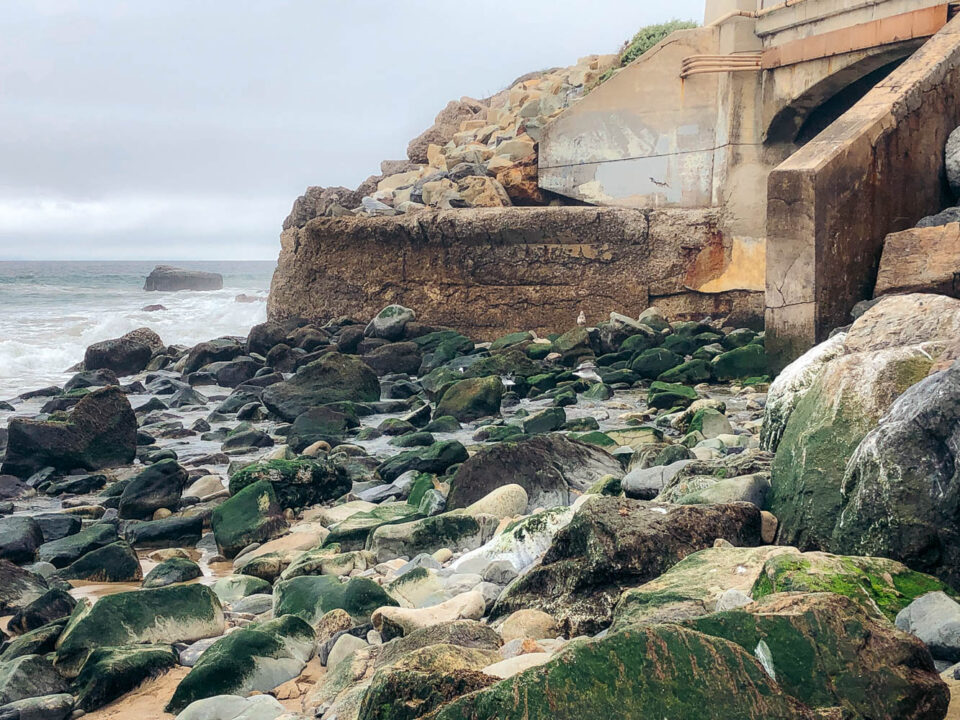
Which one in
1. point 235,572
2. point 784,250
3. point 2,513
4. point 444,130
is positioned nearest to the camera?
point 235,572

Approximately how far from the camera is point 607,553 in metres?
3.10

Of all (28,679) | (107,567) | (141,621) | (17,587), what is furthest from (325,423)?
(28,679)

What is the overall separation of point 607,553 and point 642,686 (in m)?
1.28

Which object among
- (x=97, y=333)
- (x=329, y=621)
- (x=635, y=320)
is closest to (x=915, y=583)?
(x=329, y=621)

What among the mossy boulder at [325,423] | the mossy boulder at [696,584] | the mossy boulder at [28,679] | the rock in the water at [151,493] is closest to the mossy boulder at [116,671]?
the mossy boulder at [28,679]

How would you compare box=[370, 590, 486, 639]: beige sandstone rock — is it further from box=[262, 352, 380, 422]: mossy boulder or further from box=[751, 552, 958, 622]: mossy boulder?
box=[262, 352, 380, 422]: mossy boulder

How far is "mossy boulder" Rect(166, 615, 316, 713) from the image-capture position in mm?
3072

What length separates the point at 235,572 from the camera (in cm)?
468

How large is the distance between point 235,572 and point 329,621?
1.39m

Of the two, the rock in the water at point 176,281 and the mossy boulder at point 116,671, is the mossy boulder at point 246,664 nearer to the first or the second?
the mossy boulder at point 116,671

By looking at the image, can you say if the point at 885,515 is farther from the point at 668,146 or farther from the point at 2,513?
the point at 668,146

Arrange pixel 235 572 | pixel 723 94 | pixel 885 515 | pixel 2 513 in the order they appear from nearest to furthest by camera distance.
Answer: pixel 885 515 → pixel 235 572 → pixel 2 513 → pixel 723 94

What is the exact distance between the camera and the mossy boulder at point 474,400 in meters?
8.21

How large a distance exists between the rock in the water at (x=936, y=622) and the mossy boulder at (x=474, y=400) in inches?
227
